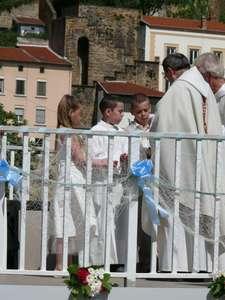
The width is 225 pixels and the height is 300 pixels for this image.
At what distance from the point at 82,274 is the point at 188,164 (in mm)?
1100

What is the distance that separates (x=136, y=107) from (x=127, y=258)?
1746 millimetres

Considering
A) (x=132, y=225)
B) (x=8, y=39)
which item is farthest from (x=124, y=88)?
(x=132, y=225)

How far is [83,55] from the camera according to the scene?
286ft

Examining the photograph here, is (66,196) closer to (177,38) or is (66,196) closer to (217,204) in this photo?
(217,204)

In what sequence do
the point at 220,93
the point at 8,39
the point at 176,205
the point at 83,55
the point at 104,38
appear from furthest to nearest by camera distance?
1. the point at 8,39
2. the point at 83,55
3. the point at 104,38
4. the point at 220,93
5. the point at 176,205

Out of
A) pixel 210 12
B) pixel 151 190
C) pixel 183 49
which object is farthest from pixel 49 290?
pixel 210 12

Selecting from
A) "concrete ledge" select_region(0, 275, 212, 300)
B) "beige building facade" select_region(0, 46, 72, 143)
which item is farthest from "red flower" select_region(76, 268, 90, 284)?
"beige building facade" select_region(0, 46, 72, 143)

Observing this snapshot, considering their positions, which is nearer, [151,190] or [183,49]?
[151,190]

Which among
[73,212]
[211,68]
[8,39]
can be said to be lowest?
[73,212]

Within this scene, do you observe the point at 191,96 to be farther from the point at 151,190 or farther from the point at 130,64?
the point at 130,64

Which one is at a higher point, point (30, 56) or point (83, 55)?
point (83, 55)

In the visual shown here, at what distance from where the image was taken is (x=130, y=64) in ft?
275

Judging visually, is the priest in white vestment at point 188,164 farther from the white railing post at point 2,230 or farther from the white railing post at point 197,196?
the white railing post at point 2,230

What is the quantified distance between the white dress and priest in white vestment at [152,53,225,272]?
0.51 metres
